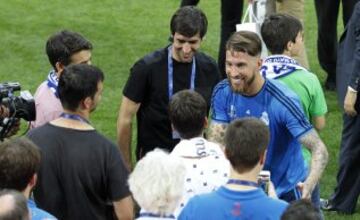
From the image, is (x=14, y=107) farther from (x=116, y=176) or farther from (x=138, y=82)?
(x=116, y=176)

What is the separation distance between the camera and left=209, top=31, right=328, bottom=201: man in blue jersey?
18.5ft

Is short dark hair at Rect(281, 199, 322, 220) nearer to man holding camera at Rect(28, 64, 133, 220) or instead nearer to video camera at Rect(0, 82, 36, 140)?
man holding camera at Rect(28, 64, 133, 220)

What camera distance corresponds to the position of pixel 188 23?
6.57 meters

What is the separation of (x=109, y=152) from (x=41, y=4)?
10.5 meters

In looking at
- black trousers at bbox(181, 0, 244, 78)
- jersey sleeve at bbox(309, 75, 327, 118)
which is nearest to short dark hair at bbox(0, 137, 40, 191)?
jersey sleeve at bbox(309, 75, 327, 118)

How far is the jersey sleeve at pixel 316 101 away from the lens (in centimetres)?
627

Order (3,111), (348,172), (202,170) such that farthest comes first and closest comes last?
1. (348,172)
2. (3,111)
3. (202,170)

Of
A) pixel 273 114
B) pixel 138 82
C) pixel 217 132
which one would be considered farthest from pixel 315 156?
pixel 138 82

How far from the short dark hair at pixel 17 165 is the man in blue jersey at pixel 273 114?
1.45 meters

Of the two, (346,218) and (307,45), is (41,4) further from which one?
(346,218)

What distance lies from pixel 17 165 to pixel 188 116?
3.43 ft

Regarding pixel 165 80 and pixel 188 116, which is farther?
pixel 165 80

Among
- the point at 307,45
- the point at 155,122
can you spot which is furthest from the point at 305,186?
the point at 307,45

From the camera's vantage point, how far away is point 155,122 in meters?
6.79
